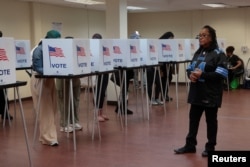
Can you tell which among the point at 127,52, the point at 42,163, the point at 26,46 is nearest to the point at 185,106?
the point at 127,52

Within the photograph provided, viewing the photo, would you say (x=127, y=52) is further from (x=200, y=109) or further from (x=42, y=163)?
(x=42, y=163)

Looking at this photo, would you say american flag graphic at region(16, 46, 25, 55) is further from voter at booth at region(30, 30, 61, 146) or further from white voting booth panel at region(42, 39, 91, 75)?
white voting booth panel at region(42, 39, 91, 75)

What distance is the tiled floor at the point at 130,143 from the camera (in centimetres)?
437

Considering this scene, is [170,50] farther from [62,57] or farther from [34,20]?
[34,20]

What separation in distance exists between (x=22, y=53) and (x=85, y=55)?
7.98 feet

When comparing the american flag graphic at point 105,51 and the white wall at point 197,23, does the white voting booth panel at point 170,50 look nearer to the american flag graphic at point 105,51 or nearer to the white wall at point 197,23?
the american flag graphic at point 105,51

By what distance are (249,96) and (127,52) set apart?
4.79m

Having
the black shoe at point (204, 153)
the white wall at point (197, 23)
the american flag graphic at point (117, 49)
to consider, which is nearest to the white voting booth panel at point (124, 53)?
the american flag graphic at point (117, 49)

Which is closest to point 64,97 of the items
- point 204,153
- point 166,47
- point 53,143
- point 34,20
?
point 53,143

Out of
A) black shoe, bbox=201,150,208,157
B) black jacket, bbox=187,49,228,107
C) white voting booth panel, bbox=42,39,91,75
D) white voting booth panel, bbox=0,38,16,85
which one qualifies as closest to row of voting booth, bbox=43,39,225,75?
white voting booth panel, bbox=42,39,91,75

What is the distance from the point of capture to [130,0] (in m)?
9.20

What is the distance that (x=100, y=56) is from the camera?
17.3 feet

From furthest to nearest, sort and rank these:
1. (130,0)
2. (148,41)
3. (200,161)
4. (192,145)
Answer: (130,0), (148,41), (192,145), (200,161)

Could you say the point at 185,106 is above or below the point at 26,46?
below
